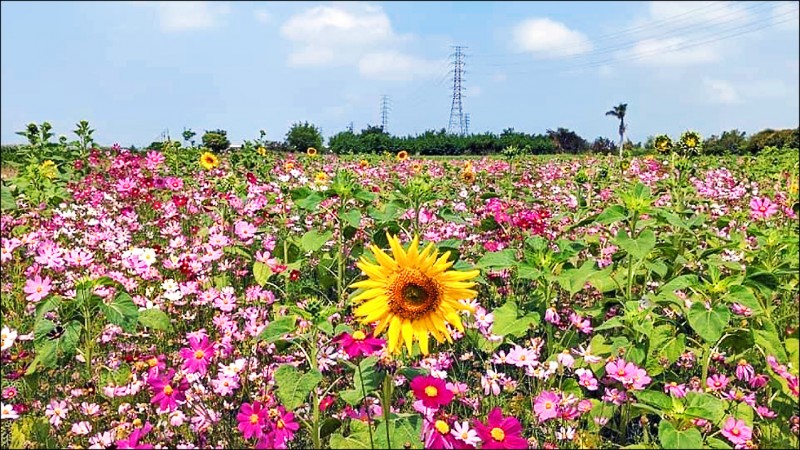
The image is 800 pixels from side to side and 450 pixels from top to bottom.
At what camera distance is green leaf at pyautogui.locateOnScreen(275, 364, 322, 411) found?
1736 millimetres

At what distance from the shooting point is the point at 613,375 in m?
2.08

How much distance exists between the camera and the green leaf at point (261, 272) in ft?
10.2

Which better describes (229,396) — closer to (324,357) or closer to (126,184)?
(324,357)

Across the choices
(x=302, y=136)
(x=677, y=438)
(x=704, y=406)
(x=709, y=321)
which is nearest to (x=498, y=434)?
(x=677, y=438)

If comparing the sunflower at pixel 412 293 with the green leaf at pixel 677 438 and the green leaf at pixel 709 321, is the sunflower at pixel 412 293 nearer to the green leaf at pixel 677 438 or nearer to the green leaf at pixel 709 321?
the green leaf at pixel 677 438

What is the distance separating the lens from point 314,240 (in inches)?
125

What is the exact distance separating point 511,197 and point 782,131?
76.1 ft

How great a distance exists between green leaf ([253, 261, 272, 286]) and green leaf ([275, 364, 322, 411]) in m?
1.30

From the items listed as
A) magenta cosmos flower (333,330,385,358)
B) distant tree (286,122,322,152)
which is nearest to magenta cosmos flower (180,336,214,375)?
magenta cosmos flower (333,330,385,358)

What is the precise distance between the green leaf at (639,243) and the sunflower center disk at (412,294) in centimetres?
103

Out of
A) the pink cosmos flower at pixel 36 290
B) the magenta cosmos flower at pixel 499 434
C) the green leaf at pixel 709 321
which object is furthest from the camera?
the pink cosmos flower at pixel 36 290

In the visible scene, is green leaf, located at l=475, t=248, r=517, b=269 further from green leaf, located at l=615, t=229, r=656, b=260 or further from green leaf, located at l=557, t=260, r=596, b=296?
green leaf, located at l=615, t=229, r=656, b=260

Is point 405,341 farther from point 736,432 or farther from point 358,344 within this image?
point 736,432

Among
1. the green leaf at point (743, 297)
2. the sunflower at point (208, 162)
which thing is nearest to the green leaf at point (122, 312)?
the green leaf at point (743, 297)
